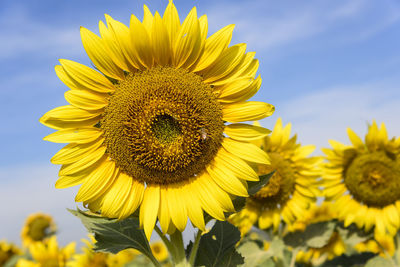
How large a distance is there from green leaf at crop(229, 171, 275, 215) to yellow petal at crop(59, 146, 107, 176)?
98cm

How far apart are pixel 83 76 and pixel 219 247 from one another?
155cm

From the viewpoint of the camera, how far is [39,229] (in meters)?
11.2

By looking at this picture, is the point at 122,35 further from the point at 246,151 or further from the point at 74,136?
the point at 246,151

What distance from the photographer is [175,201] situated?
2.63m

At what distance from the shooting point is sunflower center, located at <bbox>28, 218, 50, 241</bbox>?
11.2m

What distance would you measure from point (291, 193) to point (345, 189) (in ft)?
3.53

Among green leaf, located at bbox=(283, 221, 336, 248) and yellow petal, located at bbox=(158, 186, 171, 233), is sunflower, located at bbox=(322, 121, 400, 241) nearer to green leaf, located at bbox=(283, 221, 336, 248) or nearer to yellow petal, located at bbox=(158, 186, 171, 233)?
green leaf, located at bbox=(283, 221, 336, 248)

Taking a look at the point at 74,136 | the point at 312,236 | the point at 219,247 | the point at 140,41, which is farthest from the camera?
the point at 312,236

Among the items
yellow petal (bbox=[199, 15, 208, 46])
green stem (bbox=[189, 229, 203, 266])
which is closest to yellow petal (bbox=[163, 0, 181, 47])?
yellow petal (bbox=[199, 15, 208, 46])

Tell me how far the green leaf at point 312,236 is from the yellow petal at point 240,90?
3325mm

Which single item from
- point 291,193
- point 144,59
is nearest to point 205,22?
point 144,59

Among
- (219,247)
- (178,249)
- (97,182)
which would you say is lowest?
(219,247)

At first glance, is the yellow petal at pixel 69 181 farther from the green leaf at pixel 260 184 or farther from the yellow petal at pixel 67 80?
the green leaf at pixel 260 184

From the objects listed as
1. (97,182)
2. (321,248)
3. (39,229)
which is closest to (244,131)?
(97,182)
